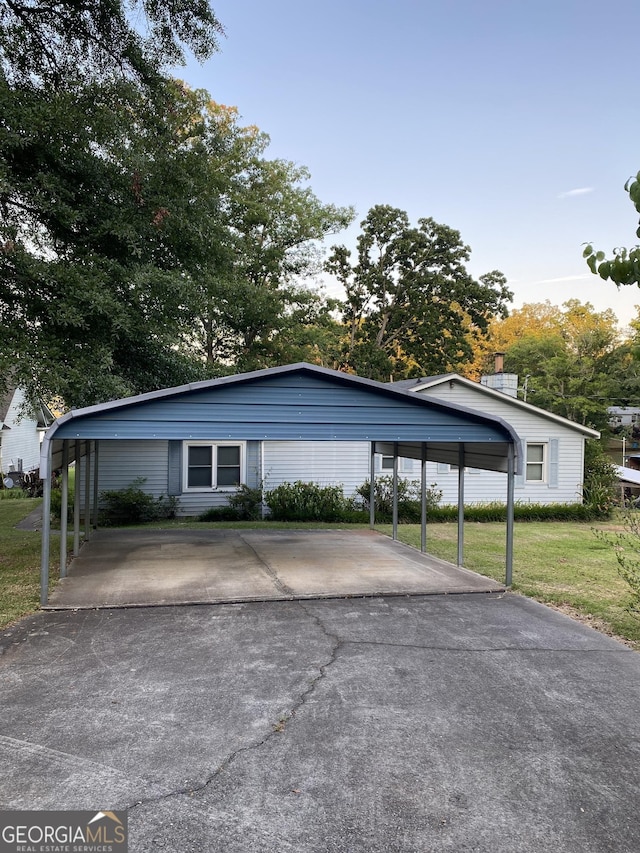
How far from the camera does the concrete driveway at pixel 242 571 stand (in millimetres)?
7680

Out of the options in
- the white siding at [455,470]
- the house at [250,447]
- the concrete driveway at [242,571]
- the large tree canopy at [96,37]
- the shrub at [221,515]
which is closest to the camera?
the concrete driveway at [242,571]

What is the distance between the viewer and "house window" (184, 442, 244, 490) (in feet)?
52.7

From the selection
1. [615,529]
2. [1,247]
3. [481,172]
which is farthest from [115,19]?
[615,529]

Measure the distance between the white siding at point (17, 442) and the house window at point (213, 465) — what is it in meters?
9.41

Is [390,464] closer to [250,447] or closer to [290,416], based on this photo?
[250,447]

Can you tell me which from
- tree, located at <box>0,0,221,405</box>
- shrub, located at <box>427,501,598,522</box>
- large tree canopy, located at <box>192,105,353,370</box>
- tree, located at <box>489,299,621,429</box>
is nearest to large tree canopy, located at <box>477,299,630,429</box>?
tree, located at <box>489,299,621,429</box>

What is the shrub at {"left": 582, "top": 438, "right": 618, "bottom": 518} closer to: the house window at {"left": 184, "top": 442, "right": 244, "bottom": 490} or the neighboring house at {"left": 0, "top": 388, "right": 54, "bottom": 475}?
the house window at {"left": 184, "top": 442, "right": 244, "bottom": 490}

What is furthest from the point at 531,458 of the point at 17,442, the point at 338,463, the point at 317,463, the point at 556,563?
the point at 17,442

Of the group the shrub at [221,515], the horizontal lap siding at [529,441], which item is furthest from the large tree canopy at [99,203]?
the horizontal lap siding at [529,441]

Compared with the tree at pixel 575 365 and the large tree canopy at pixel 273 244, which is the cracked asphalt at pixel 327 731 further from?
the tree at pixel 575 365

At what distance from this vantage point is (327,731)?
4.11 meters

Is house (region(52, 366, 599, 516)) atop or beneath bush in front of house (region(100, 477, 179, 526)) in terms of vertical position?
atop

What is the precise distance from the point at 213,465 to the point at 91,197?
7790 mm

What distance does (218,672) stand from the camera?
5145mm
